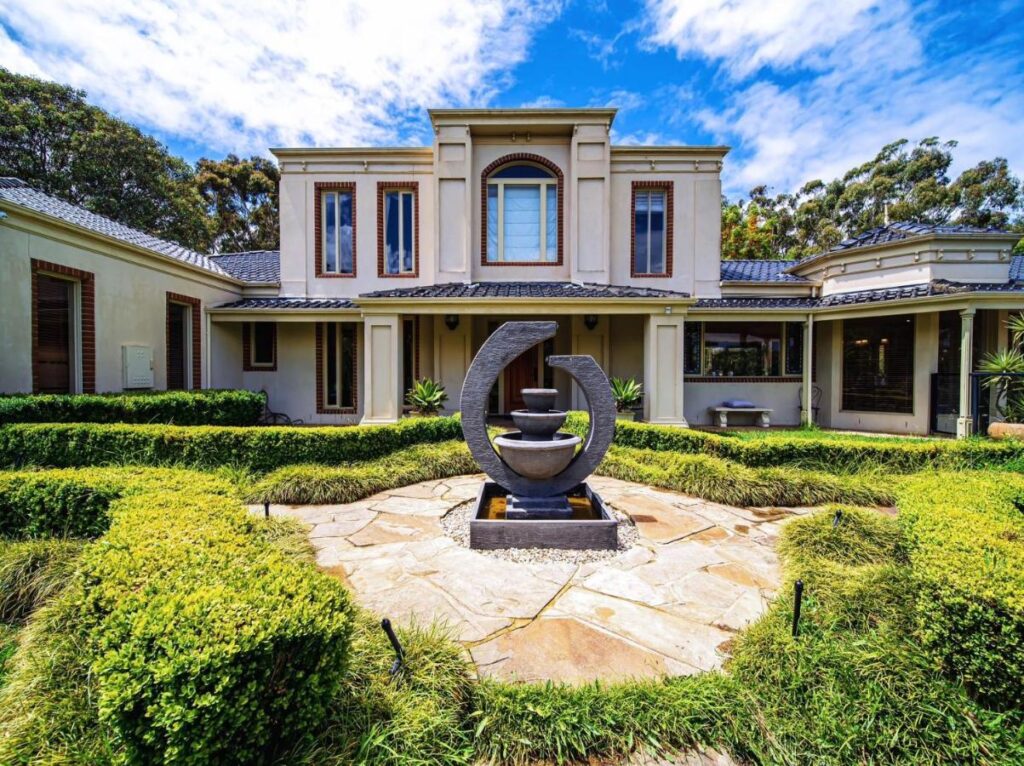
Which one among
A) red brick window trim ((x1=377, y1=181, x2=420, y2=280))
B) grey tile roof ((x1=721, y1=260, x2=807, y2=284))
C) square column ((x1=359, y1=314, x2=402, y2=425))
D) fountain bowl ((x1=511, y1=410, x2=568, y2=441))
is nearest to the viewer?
fountain bowl ((x1=511, y1=410, x2=568, y2=441))

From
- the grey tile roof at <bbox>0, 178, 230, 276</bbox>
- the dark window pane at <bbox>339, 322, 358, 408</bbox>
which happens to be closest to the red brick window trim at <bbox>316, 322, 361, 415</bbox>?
the dark window pane at <bbox>339, 322, 358, 408</bbox>

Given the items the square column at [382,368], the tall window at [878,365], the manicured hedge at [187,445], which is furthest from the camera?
the tall window at [878,365]

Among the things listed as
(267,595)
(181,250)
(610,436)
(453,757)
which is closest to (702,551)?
(610,436)

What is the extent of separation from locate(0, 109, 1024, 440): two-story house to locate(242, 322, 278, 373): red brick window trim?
0.04 meters

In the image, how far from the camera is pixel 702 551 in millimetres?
4012

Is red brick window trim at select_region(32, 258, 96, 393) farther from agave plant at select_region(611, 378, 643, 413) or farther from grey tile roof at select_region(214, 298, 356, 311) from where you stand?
agave plant at select_region(611, 378, 643, 413)

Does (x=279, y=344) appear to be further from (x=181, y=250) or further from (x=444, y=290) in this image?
(x=444, y=290)

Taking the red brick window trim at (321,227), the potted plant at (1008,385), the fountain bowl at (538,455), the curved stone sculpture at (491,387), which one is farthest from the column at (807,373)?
the red brick window trim at (321,227)

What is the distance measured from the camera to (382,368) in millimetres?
9578

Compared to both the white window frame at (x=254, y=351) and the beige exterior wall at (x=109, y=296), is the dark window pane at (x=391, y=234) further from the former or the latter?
the beige exterior wall at (x=109, y=296)

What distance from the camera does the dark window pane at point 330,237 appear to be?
38.0ft

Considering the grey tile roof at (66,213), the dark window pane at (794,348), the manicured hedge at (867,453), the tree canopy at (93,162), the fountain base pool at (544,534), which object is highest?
the tree canopy at (93,162)

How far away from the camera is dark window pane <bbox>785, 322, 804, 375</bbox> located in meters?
11.3

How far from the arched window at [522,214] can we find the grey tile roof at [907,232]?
7.63 metres
